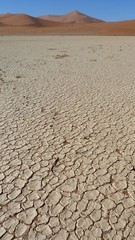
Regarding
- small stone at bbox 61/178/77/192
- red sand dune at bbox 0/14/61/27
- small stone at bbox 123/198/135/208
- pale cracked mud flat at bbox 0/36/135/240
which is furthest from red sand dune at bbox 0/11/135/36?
small stone at bbox 123/198/135/208

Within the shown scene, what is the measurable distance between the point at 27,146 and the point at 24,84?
3495 millimetres

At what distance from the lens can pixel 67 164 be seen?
2.59m

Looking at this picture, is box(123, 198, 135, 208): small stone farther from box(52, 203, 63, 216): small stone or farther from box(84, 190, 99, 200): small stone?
box(52, 203, 63, 216): small stone

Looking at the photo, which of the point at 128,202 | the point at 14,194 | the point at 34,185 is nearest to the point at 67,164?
the point at 34,185

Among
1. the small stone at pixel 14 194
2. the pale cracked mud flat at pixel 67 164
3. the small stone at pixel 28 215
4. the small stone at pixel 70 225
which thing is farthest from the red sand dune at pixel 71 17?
the small stone at pixel 70 225

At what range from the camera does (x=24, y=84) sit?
6.03m

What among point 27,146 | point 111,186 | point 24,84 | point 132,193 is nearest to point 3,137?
point 27,146

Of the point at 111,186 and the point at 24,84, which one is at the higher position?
the point at 24,84

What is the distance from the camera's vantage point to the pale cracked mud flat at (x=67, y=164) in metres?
1.84

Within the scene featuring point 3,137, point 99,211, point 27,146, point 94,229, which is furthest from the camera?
point 3,137

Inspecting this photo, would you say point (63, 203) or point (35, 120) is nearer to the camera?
point (63, 203)

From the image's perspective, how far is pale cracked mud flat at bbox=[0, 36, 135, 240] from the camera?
6.04 feet

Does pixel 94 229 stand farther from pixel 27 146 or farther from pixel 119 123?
pixel 119 123

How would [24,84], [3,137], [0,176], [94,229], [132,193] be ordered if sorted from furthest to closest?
[24,84]
[3,137]
[0,176]
[132,193]
[94,229]
